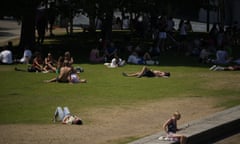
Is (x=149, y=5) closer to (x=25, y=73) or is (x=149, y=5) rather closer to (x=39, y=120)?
(x=25, y=73)

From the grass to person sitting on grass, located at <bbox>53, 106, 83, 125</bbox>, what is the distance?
251 mm

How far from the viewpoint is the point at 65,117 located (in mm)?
14781

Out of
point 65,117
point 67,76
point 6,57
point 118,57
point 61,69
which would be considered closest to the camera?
point 65,117

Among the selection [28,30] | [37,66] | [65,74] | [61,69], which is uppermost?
[28,30]

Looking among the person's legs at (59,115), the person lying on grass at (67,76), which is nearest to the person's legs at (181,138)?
the person's legs at (59,115)

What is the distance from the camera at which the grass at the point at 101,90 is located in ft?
55.6

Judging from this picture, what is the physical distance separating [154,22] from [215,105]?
25581 mm

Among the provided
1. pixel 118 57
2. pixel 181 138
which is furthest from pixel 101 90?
pixel 118 57

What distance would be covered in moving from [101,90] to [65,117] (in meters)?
5.76

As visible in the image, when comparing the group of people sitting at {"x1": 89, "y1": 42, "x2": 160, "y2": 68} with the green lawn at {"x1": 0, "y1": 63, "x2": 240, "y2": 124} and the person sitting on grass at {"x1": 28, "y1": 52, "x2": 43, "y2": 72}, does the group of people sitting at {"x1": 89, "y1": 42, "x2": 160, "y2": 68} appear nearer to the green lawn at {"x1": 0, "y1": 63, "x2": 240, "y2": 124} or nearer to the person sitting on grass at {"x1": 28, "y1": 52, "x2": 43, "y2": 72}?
the green lawn at {"x1": 0, "y1": 63, "x2": 240, "y2": 124}

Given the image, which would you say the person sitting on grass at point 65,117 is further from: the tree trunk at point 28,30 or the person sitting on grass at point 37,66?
the tree trunk at point 28,30

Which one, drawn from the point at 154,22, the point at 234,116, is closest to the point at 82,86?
the point at 234,116

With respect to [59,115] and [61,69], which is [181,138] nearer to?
[59,115]

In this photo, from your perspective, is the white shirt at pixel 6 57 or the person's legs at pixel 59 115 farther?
the white shirt at pixel 6 57
